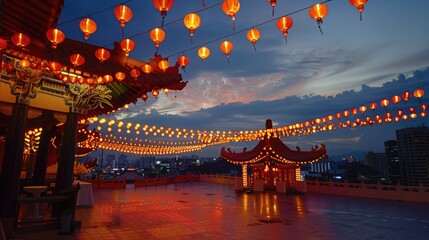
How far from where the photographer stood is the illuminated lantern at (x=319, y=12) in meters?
6.27

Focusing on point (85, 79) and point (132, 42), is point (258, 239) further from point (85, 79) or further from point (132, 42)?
point (85, 79)

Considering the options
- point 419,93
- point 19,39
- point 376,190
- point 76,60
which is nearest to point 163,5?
point 19,39

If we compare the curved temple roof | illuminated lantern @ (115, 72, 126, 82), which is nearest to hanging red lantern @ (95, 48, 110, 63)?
illuminated lantern @ (115, 72, 126, 82)

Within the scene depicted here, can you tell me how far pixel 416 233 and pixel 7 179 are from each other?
1108cm

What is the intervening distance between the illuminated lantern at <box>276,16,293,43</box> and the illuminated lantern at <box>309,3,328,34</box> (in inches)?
22.6

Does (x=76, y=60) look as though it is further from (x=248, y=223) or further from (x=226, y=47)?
(x=248, y=223)

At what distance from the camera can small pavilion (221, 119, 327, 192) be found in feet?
63.3

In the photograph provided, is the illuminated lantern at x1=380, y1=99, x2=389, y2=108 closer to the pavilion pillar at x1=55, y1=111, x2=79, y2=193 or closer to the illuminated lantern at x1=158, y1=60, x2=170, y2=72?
the illuminated lantern at x1=158, y1=60, x2=170, y2=72

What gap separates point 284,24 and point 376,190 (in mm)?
13421

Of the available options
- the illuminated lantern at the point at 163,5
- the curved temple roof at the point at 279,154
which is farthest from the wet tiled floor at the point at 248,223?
the curved temple roof at the point at 279,154

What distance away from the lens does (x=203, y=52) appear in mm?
8344

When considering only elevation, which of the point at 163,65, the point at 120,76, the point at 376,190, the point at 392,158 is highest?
the point at 392,158

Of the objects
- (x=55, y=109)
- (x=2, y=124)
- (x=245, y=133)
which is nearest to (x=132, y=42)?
(x=55, y=109)

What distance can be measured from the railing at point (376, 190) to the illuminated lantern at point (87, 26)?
16371 mm
